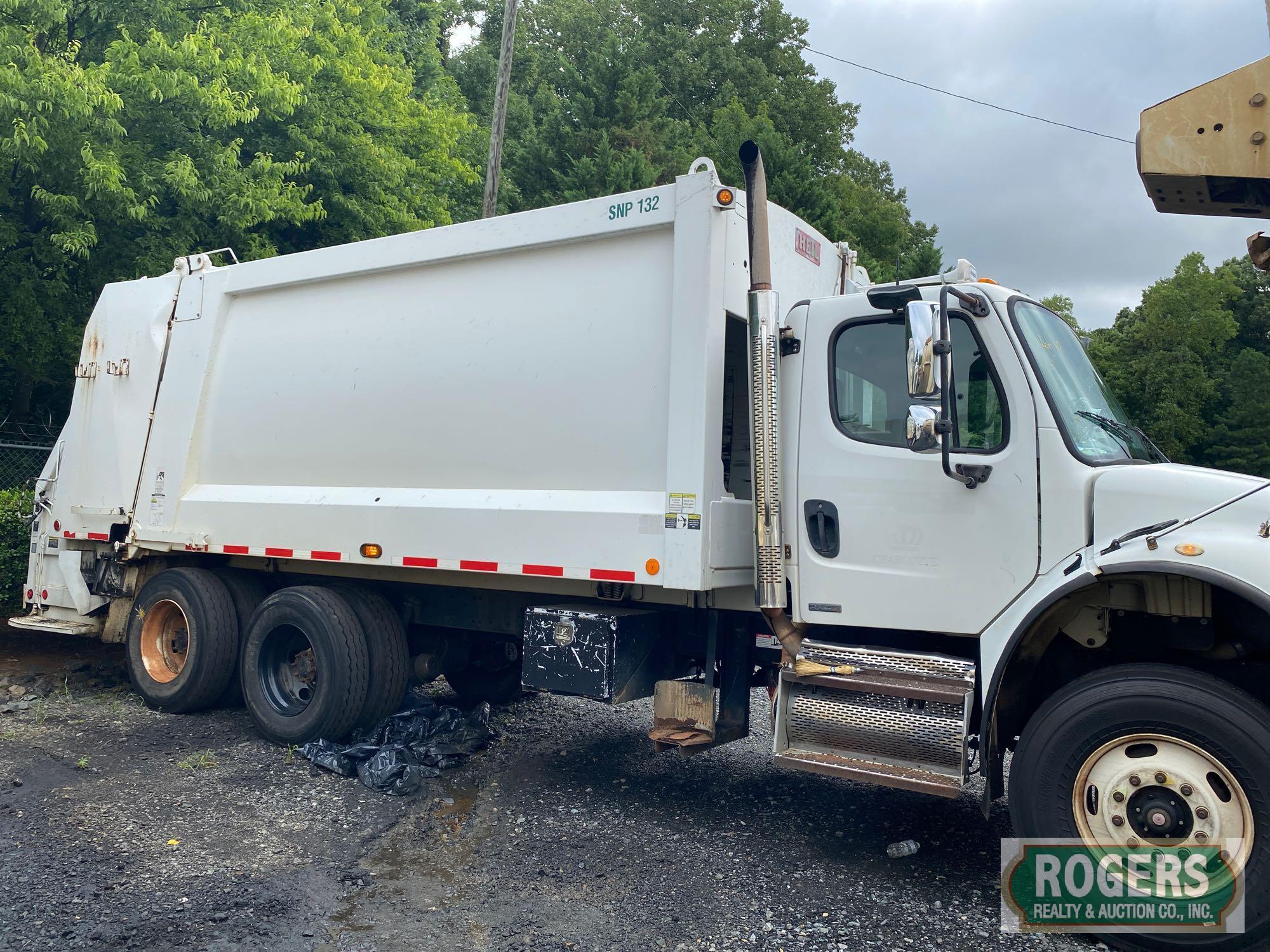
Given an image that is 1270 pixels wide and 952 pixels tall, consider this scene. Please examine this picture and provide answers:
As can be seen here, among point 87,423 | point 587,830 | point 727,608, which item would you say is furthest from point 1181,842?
point 87,423

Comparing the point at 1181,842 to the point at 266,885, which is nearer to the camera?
the point at 1181,842

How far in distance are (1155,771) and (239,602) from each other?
18.5 feet

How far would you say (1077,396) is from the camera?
4.33 meters

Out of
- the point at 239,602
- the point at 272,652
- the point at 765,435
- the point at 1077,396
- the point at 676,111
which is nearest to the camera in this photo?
the point at 1077,396

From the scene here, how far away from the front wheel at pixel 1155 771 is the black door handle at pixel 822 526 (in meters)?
1.14

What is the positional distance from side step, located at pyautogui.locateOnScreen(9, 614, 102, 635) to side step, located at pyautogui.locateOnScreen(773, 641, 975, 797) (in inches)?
219

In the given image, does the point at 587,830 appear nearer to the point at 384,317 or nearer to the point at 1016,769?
the point at 1016,769

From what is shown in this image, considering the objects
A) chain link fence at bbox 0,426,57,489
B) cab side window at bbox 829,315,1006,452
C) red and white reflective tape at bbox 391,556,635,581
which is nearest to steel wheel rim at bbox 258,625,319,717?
red and white reflective tape at bbox 391,556,635,581

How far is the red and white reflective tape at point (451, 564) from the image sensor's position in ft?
16.2

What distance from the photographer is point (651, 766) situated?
5992 millimetres

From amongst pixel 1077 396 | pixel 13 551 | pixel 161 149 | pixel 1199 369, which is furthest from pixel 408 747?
pixel 1199 369

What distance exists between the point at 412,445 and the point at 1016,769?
3630 mm

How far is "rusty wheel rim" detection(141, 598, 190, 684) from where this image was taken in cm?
702

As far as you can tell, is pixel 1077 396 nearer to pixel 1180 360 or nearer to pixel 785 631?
pixel 785 631
